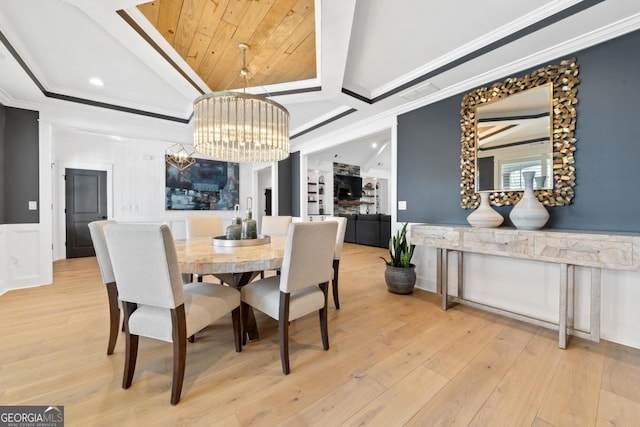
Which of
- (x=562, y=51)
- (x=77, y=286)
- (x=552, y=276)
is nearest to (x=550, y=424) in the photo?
(x=552, y=276)

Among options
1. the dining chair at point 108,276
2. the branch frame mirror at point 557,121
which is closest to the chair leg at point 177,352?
the dining chair at point 108,276

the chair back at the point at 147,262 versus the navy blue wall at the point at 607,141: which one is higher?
the navy blue wall at the point at 607,141

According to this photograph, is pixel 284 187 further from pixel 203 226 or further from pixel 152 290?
pixel 152 290

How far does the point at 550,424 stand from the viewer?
1.18 meters

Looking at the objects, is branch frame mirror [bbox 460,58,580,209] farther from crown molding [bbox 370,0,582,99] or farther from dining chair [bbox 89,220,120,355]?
dining chair [bbox 89,220,120,355]

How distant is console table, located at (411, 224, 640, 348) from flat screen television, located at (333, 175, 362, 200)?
6.66m

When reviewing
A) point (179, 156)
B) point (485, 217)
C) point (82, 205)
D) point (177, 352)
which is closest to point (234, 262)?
point (177, 352)

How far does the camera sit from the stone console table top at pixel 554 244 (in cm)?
160

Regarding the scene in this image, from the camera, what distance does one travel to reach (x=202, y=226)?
10.1 ft

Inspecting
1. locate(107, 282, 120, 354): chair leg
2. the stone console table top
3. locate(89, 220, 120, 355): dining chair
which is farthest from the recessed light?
the stone console table top

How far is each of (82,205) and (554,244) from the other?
7.47 metres

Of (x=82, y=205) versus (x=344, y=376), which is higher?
(x=82, y=205)

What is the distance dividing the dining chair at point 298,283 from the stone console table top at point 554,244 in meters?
1.37

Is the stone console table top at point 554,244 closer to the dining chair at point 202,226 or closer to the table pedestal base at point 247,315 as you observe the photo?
the table pedestal base at point 247,315
